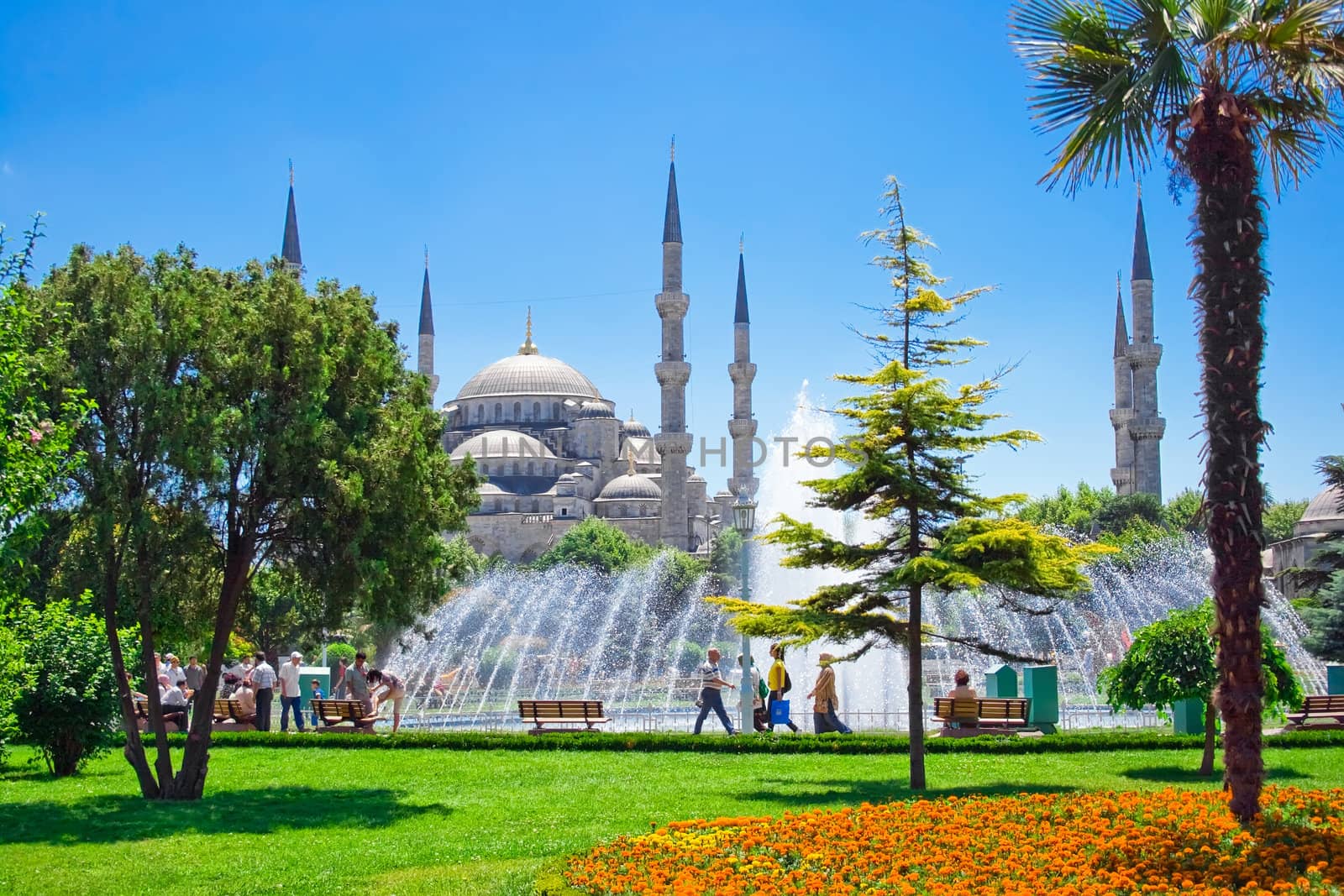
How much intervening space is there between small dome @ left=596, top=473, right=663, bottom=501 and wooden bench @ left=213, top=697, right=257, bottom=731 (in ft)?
176

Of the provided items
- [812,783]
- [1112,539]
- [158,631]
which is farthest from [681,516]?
[812,783]

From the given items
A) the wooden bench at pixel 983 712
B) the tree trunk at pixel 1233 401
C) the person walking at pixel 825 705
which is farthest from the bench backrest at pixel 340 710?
the tree trunk at pixel 1233 401

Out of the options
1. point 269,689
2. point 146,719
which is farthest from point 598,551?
point 146,719

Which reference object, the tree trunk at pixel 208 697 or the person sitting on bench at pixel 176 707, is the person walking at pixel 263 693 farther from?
the tree trunk at pixel 208 697

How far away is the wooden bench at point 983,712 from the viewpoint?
1398 cm

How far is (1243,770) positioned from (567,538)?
5093 cm

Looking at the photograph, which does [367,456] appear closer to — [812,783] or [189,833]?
[189,833]

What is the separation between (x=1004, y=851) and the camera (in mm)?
7016

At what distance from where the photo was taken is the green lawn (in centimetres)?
763

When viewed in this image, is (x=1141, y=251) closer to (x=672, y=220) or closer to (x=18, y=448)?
(x=672, y=220)

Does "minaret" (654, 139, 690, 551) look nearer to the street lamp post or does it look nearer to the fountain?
the fountain

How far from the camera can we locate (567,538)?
57500 millimetres

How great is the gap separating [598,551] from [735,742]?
41.7 metres

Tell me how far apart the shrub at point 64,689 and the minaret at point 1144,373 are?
45.8m
